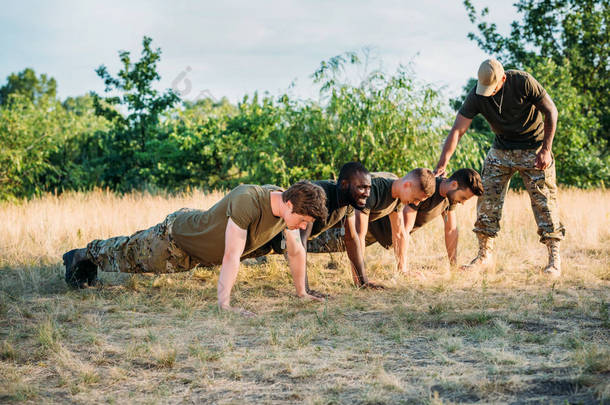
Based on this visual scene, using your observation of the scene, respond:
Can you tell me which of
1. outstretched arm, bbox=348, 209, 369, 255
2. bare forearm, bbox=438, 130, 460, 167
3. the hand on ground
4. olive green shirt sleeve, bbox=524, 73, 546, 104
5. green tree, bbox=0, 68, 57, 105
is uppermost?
green tree, bbox=0, 68, 57, 105

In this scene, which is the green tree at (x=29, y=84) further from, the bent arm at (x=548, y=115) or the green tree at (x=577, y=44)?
the bent arm at (x=548, y=115)

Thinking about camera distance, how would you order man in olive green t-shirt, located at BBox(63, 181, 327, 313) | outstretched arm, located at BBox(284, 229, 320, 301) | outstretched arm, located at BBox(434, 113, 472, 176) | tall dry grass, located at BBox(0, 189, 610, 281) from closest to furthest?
man in olive green t-shirt, located at BBox(63, 181, 327, 313)
outstretched arm, located at BBox(284, 229, 320, 301)
outstretched arm, located at BBox(434, 113, 472, 176)
tall dry grass, located at BBox(0, 189, 610, 281)

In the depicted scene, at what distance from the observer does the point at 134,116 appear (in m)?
15.3

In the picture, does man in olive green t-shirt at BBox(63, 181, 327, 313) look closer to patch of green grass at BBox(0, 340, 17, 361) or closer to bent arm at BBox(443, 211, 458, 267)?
patch of green grass at BBox(0, 340, 17, 361)

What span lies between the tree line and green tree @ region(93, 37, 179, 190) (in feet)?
0.09

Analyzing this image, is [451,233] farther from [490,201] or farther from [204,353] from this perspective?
[204,353]

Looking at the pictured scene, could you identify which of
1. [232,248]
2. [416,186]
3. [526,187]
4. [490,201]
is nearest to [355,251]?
[416,186]

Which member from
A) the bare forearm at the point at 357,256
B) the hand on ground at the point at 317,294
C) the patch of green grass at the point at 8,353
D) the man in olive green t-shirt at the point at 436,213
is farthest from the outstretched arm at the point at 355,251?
the patch of green grass at the point at 8,353

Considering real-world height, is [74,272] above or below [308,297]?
above

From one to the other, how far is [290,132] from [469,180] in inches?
209

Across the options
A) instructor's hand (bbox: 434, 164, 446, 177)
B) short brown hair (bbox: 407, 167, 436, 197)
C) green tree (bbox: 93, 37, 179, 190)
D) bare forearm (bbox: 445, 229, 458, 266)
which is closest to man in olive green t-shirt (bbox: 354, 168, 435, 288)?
short brown hair (bbox: 407, 167, 436, 197)

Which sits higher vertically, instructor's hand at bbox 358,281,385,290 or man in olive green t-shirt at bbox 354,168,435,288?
man in olive green t-shirt at bbox 354,168,435,288

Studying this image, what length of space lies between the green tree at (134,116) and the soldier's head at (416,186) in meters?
10.4

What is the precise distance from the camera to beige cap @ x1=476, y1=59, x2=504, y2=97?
5.65 m
